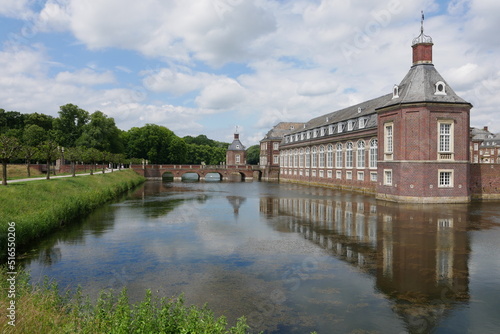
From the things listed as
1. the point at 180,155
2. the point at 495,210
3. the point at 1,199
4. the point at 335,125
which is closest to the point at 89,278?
the point at 1,199

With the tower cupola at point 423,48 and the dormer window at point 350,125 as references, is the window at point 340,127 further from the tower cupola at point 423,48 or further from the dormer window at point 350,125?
the tower cupola at point 423,48

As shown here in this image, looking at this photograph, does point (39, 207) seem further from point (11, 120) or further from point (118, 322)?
point (11, 120)

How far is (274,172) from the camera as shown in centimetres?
8388

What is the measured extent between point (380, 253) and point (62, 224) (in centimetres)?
1798

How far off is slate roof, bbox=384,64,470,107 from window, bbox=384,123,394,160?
2.40 metres

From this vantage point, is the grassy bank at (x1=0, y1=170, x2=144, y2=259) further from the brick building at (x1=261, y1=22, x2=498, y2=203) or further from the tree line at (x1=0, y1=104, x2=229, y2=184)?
the brick building at (x1=261, y1=22, x2=498, y2=203)

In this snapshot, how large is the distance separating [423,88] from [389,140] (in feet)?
18.4

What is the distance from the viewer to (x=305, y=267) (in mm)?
12914

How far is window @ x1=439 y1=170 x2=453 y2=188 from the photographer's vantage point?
102 feet

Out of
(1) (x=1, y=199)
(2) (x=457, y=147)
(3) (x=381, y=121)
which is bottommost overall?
(1) (x=1, y=199)

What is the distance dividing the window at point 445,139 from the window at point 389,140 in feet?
13.4

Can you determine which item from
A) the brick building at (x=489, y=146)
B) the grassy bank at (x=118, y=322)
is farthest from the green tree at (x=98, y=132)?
the brick building at (x=489, y=146)

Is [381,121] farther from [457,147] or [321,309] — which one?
[321,309]

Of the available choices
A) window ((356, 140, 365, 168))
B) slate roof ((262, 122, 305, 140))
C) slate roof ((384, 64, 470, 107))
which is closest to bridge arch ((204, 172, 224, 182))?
slate roof ((262, 122, 305, 140))
